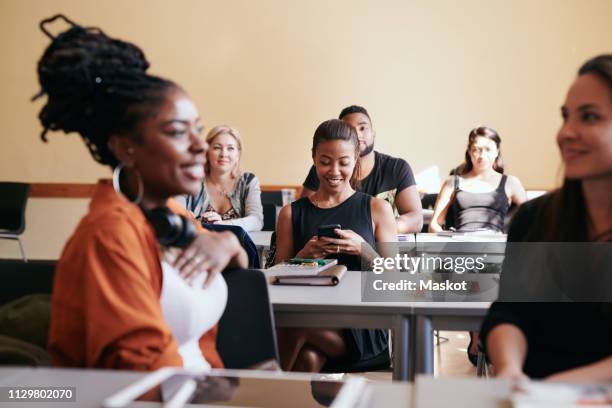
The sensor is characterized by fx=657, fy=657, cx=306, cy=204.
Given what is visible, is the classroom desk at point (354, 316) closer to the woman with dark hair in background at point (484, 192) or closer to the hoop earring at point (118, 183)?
the hoop earring at point (118, 183)

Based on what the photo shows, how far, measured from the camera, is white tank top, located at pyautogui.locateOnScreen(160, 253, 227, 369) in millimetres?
1243

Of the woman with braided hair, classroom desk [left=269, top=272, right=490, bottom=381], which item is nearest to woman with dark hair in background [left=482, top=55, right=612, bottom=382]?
classroom desk [left=269, top=272, right=490, bottom=381]

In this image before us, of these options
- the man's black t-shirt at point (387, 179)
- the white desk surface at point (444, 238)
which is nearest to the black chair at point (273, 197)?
the white desk surface at point (444, 238)

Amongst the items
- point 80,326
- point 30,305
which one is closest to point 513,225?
point 80,326

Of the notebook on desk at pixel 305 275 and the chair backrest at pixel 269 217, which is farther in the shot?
the chair backrest at pixel 269 217

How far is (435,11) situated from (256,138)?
81.1 inches

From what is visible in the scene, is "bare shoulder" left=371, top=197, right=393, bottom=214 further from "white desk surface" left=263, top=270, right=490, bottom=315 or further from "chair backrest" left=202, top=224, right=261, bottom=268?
"white desk surface" left=263, top=270, right=490, bottom=315

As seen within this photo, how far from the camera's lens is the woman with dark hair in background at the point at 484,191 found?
402 centimetres

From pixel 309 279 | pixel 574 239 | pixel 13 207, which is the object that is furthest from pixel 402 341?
pixel 13 207

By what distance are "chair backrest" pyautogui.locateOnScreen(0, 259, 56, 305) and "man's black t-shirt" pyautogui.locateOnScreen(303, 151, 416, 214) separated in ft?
6.95

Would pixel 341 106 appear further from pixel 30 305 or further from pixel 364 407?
pixel 364 407

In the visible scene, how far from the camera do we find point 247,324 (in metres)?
1.52

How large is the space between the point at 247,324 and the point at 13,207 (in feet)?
14.7

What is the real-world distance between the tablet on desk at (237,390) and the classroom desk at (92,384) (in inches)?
0.9
